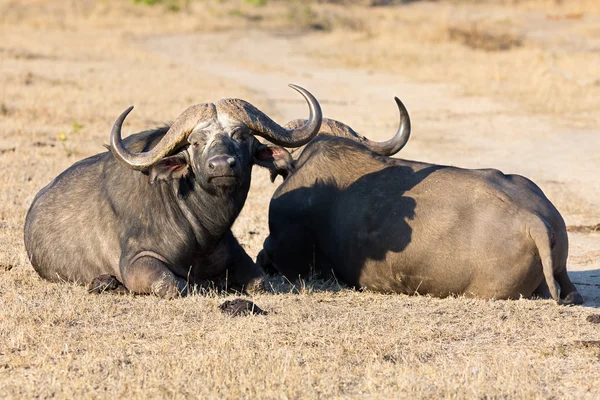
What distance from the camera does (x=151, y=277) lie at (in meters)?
7.10

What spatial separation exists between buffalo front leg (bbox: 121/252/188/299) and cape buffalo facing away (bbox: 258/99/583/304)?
1.22 m

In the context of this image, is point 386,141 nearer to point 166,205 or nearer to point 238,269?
point 238,269

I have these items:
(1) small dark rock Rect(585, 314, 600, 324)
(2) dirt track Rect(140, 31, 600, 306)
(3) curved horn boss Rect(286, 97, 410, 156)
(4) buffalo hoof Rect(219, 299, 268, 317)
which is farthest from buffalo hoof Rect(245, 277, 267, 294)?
(2) dirt track Rect(140, 31, 600, 306)

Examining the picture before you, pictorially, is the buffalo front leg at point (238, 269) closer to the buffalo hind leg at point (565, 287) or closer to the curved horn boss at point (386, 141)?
the curved horn boss at point (386, 141)

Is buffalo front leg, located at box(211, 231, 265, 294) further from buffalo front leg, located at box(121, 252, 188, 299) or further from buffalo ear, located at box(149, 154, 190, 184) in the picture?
buffalo ear, located at box(149, 154, 190, 184)

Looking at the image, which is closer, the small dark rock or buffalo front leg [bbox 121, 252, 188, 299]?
the small dark rock

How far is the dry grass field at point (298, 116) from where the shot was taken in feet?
17.7

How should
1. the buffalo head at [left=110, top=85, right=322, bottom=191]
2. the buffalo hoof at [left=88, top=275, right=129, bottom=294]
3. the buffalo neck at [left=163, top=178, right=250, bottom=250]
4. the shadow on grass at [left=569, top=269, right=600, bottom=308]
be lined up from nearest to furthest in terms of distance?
1. the buffalo head at [left=110, top=85, right=322, bottom=191]
2. the buffalo neck at [left=163, top=178, right=250, bottom=250]
3. the buffalo hoof at [left=88, top=275, right=129, bottom=294]
4. the shadow on grass at [left=569, top=269, right=600, bottom=308]

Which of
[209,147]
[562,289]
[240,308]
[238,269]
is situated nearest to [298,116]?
[238,269]

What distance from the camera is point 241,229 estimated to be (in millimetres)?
10102

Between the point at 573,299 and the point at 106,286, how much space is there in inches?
128

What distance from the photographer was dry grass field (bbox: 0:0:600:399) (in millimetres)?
5387

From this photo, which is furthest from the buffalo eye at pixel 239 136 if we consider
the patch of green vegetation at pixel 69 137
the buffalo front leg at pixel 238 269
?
the patch of green vegetation at pixel 69 137

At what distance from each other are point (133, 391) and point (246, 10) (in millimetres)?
38621
